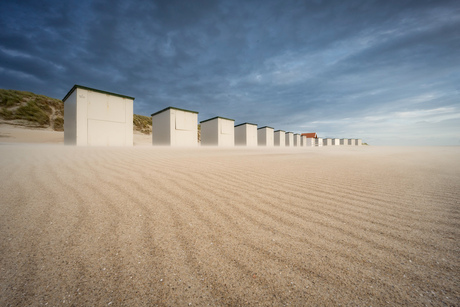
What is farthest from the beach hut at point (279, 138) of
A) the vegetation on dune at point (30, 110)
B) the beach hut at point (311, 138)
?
the vegetation on dune at point (30, 110)

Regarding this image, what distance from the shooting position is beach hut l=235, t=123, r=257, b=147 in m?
23.4

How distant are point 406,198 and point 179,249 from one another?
2869mm

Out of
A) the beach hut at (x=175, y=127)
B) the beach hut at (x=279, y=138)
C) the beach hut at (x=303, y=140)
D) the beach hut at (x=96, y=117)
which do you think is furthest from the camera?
the beach hut at (x=303, y=140)

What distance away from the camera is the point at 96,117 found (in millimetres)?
11375

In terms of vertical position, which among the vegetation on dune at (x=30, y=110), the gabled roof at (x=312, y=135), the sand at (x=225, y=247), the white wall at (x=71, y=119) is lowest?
the sand at (x=225, y=247)

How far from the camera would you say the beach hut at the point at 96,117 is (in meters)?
10.8

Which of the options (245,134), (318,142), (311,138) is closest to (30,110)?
(245,134)

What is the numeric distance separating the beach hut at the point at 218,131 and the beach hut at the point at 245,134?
313cm

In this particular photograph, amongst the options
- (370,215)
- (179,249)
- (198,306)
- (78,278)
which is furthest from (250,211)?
(78,278)

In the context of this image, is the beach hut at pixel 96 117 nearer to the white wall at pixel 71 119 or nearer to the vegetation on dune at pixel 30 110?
the white wall at pixel 71 119

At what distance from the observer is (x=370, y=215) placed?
5.93 feet

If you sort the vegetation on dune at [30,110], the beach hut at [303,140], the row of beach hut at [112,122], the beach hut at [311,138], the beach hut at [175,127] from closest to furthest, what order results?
the row of beach hut at [112,122] → the beach hut at [175,127] → the vegetation on dune at [30,110] → the beach hut at [303,140] → the beach hut at [311,138]

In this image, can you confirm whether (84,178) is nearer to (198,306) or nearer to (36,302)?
(36,302)

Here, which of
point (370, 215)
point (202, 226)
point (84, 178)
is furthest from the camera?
point (84, 178)
